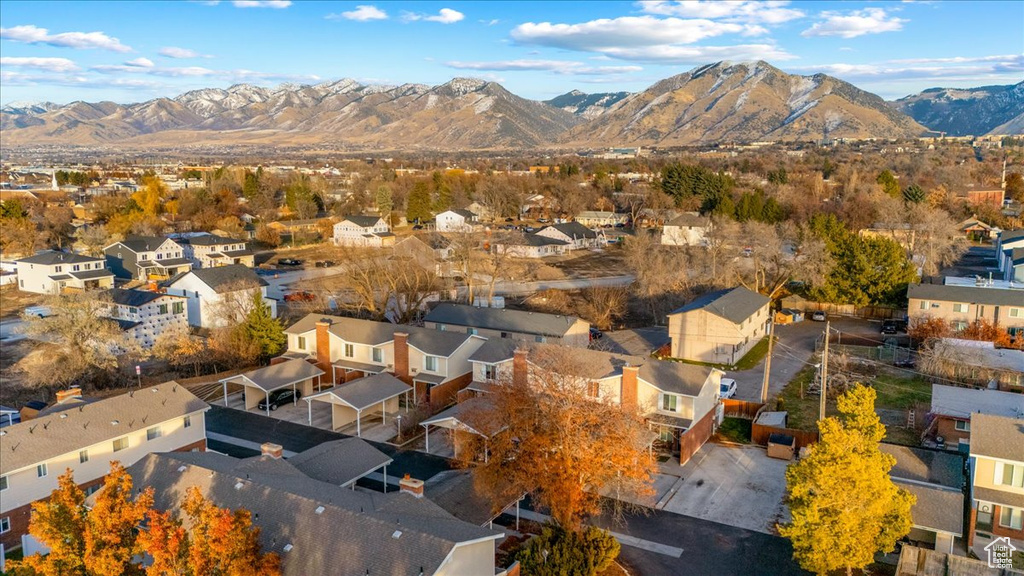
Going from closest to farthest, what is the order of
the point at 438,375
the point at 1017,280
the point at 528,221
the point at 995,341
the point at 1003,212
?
the point at 438,375 < the point at 995,341 < the point at 1017,280 < the point at 1003,212 < the point at 528,221

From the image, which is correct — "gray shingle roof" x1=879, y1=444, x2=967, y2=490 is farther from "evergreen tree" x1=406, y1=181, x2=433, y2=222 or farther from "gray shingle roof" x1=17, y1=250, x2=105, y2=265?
"evergreen tree" x1=406, y1=181, x2=433, y2=222

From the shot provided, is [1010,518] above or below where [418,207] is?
below

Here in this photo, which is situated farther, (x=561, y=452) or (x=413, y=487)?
(x=561, y=452)

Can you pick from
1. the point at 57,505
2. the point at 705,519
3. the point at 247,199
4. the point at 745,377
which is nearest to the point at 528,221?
the point at 247,199

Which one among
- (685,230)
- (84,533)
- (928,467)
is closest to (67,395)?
(84,533)

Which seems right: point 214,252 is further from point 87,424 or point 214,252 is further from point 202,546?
point 202,546

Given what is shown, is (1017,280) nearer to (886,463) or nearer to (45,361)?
(886,463)

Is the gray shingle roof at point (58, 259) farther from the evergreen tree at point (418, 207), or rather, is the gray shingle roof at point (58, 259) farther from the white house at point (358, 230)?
the evergreen tree at point (418, 207)
